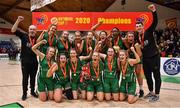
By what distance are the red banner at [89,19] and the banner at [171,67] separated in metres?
1.69

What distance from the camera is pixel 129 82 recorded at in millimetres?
4402

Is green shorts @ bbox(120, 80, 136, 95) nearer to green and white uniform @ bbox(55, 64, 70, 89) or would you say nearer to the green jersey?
the green jersey

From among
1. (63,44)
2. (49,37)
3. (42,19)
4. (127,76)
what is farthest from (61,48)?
(42,19)

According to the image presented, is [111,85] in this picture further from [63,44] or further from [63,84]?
[63,44]

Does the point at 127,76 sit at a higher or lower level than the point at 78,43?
lower

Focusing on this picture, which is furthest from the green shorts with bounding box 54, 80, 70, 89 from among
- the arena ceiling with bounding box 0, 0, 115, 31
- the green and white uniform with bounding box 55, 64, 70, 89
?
the arena ceiling with bounding box 0, 0, 115, 31

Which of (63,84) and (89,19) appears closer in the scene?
(63,84)

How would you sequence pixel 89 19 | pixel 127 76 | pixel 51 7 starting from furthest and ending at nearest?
1. pixel 51 7
2. pixel 89 19
3. pixel 127 76

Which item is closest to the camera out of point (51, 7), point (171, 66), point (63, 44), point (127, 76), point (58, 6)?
point (127, 76)

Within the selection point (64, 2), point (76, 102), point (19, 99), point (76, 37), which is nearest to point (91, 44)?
point (76, 37)

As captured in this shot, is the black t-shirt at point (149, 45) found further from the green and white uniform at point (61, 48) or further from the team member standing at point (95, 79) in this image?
the green and white uniform at point (61, 48)

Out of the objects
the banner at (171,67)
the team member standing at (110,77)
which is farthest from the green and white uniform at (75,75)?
the banner at (171,67)

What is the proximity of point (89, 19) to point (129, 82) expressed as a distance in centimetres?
379

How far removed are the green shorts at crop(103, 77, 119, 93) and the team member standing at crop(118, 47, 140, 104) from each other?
0.10 m
